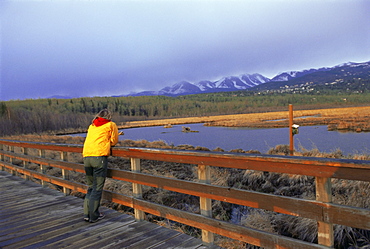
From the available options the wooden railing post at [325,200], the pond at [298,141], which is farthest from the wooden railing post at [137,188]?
the pond at [298,141]

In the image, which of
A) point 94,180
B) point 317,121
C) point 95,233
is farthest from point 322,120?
point 95,233

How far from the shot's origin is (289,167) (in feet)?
9.10

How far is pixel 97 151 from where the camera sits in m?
4.57

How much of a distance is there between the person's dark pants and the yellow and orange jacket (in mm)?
104

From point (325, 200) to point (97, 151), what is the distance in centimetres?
314

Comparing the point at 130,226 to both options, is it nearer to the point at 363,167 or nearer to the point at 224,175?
the point at 363,167

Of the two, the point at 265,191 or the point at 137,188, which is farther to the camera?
the point at 265,191

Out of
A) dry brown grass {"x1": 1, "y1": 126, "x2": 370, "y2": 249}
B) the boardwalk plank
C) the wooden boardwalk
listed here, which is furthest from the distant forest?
the boardwalk plank

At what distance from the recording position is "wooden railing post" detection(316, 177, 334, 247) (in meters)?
2.58

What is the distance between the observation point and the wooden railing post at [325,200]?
102 inches

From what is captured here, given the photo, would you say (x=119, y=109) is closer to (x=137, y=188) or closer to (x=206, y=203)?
(x=137, y=188)

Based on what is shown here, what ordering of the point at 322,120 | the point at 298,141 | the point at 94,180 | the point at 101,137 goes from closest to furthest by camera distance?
the point at 101,137, the point at 94,180, the point at 298,141, the point at 322,120

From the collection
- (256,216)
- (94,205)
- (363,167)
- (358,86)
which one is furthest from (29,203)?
(358,86)

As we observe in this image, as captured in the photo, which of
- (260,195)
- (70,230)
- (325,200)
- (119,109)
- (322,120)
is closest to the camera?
(325,200)
